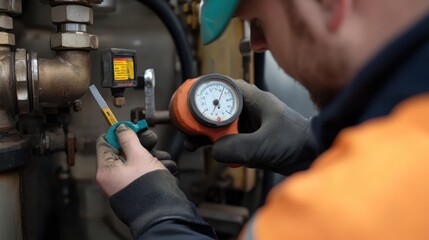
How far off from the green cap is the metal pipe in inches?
14.0

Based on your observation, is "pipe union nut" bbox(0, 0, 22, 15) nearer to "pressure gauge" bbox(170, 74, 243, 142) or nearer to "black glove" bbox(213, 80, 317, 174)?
"pressure gauge" bbox(170, 74, 243, 142)

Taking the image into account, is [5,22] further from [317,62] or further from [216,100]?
[317,62]

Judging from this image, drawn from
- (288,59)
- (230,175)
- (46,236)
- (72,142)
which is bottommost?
(46,236)

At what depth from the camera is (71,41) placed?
0.88 m

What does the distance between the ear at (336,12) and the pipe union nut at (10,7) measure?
2.04ft

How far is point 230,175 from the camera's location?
1.43 meters

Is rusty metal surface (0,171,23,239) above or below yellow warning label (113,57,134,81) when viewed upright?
below

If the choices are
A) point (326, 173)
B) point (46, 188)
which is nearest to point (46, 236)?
point (46, 188)

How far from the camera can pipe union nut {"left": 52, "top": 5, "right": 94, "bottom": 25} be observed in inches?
34.4

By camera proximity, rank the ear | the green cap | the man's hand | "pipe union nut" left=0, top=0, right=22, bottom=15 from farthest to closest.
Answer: "pipe union nut" left=0, top=0, right=22, bottom=15, the man's hand, the green cap, the ear

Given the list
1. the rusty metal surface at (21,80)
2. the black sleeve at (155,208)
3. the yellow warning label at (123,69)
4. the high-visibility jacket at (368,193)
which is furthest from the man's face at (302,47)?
the rusty metal surface at (21,80)

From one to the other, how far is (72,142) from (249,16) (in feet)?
1.89

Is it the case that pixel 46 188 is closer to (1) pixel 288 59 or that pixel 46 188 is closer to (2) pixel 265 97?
(2) pixel 265 97

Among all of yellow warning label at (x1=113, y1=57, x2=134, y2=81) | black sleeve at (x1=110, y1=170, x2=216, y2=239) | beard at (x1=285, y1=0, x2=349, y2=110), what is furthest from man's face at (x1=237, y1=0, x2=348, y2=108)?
yellow warning label at (x1=113, y1=57, x2=134, y2=81)
